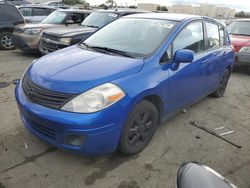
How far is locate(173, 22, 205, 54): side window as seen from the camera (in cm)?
404

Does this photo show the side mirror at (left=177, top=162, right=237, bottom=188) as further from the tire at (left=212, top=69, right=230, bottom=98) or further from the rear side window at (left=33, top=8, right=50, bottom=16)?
the rear side window at (left=33, top=8, right=50, bottom=16)

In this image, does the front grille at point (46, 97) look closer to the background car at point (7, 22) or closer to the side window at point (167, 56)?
the side window at point (167, 56)

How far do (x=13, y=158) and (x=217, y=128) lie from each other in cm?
307

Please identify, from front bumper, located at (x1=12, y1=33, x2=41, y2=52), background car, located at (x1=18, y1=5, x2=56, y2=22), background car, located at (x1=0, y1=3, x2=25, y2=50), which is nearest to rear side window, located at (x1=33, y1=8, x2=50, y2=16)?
background car, located at (x1=18, y1=5, x2=56, y2=22)

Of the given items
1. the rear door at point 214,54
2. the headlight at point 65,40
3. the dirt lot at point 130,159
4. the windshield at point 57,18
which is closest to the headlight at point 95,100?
the dirt lot at point 130,159

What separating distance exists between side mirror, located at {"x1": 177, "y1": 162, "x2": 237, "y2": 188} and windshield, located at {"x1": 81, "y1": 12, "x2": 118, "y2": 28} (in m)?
7.78

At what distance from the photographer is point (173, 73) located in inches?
151

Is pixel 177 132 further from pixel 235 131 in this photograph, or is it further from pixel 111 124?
pixel 111 124

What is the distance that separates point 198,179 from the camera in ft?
5.01

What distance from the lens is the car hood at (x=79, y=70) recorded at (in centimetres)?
305

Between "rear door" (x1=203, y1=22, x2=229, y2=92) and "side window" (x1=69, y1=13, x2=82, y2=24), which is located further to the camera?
"side window" (x1=69, y1=13, x2=82, y2=24)

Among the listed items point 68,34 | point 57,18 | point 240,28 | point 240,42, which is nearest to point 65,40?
point 68,34

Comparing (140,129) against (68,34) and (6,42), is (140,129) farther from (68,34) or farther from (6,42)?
(6,42)

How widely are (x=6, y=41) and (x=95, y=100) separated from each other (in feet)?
27.6
